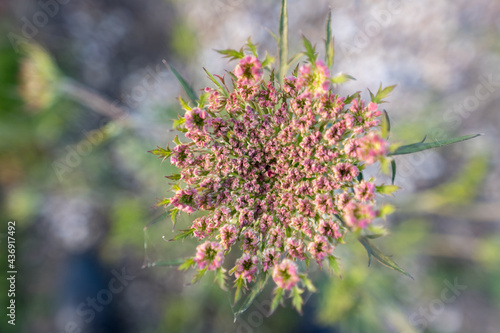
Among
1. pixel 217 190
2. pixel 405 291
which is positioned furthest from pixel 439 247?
pixel 217 190

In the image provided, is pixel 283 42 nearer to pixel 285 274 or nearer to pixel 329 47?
pixel 329 47

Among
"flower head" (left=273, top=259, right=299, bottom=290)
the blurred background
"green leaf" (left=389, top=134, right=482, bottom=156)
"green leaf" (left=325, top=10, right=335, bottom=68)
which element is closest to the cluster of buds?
"flower head" (left=273, top=259, right=299, bottom=290)

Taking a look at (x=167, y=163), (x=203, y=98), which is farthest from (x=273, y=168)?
(x=167, y=163)

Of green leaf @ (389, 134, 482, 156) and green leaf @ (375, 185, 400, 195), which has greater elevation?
green leaf @ (389, 134, 482, 156)

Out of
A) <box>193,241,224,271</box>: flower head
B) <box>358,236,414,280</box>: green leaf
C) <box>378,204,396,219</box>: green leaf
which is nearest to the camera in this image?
<box>378,204,396,219</box>: green leaf

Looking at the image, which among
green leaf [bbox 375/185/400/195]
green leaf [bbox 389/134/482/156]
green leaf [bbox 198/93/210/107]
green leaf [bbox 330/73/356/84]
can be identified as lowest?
green leaf [bbox 375/185/400/195]

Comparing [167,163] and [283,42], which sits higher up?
[167,163]

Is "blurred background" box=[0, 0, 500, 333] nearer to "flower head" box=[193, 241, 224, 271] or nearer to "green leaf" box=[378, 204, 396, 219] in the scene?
"flower head" box=[193, 241, 224, 271]
